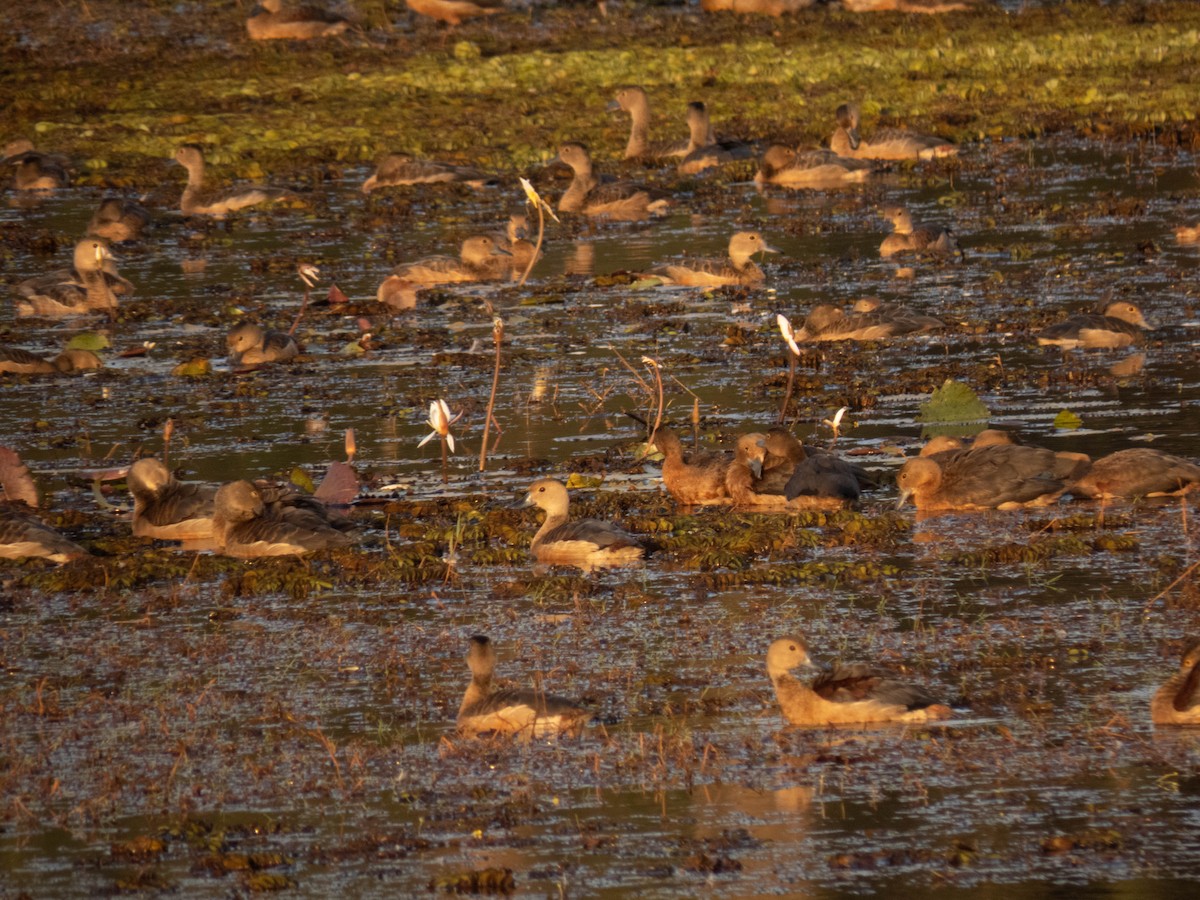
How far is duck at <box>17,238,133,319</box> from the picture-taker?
2011 centimetres

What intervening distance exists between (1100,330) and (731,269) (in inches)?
185

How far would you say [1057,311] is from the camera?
57.9 ft

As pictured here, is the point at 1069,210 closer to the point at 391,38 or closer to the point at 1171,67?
the point at 1171,67

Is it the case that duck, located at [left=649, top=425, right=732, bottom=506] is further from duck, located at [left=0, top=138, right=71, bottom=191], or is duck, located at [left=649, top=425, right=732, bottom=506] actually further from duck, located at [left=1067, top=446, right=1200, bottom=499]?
duck, located at [left=0, top=138, right=71, bottom=191]

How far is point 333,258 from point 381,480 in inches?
367

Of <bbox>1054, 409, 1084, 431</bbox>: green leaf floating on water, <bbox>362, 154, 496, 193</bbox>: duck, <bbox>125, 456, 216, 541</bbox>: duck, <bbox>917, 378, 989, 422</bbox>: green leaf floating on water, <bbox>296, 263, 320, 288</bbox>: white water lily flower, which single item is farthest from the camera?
<bbox>362, 154, 496, 193</bbox>: duck

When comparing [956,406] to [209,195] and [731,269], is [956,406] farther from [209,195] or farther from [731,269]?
[209,195]

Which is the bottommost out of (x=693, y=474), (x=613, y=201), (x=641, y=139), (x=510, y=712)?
(x=510, y=712)

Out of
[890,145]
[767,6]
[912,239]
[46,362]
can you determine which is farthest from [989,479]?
[767,6]

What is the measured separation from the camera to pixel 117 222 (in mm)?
23781

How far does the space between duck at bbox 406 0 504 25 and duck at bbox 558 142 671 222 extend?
505 inches

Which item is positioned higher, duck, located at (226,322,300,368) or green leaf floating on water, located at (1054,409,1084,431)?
duck, located at (226,322,300,368)

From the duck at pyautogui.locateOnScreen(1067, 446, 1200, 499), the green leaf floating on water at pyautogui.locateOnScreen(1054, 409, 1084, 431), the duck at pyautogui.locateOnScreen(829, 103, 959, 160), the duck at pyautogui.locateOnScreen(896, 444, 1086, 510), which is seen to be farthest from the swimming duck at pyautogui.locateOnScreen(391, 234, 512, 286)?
the duck at pyautogui.locateOnScreen(1067, 446, 1200, 499)

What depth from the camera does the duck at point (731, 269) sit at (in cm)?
1994
